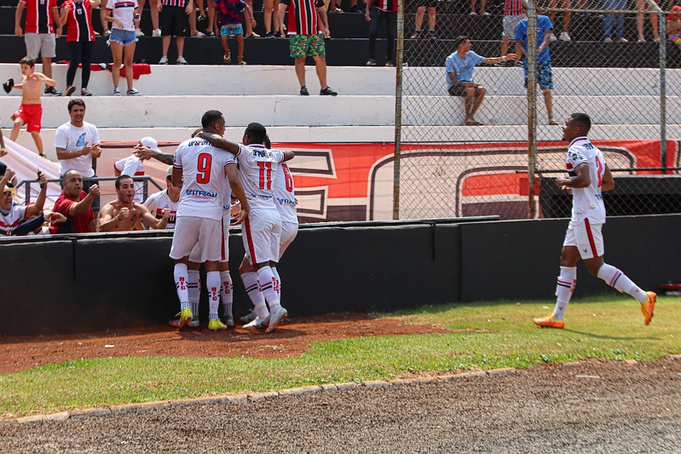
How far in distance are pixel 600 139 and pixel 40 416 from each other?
11.1m

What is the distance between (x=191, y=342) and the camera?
27.0 feet

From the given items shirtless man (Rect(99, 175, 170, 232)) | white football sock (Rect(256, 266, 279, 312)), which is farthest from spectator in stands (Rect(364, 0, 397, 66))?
white football sock (Rect(256, 266, 279, 312))

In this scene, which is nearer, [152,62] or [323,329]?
[323,329]

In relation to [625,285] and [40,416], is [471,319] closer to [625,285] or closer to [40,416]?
[625,285]

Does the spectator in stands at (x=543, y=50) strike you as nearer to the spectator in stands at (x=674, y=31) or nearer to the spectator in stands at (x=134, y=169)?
the spectator in stands at (x=674, y=31)

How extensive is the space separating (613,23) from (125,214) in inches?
409

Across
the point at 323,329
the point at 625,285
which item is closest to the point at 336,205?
the point at 323,329

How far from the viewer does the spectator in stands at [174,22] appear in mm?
16516

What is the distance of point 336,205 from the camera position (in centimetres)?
1280

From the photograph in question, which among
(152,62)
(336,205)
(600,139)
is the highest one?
(152,62)

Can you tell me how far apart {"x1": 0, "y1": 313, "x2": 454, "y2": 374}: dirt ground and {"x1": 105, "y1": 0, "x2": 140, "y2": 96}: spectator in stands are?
779 cm

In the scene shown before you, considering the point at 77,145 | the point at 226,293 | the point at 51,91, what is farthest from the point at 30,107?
the point at 226,293

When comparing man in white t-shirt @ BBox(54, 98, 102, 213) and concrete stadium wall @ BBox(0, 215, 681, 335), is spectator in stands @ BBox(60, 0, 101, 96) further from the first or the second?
concrete stadium wall @ BBox(0, 215, 681, 335)

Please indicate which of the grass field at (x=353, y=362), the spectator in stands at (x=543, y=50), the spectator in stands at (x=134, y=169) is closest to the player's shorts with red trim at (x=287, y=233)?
the grass field at (x=353, y=362)
